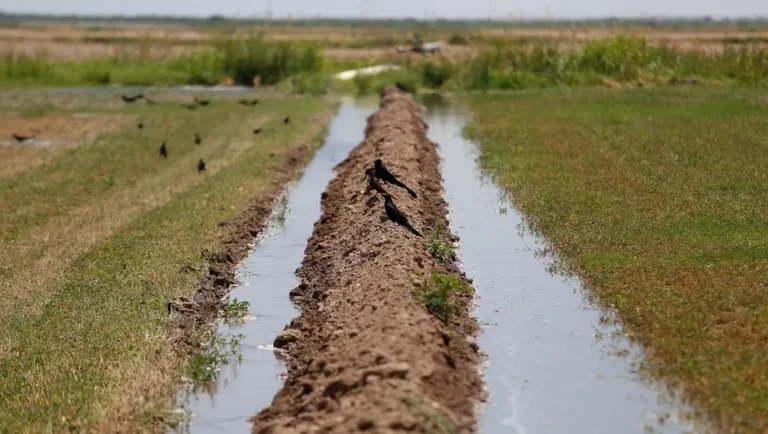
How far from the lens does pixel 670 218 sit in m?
13.6

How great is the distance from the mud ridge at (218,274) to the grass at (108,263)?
135mm

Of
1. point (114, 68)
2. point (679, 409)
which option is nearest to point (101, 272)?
point (679, 409)

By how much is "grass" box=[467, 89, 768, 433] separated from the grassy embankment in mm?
10196

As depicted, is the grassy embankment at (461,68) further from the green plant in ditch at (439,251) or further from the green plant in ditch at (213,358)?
the green plant in ditch at (213,358)

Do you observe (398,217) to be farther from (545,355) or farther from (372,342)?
(372,342)

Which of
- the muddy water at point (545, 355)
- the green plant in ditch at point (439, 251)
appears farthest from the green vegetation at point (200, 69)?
the green plant in ditch at point (439, 251)

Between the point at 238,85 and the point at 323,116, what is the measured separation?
14444 mm

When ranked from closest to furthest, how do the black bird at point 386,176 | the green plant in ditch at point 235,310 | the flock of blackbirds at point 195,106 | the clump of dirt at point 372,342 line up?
the clump of dirt at point 372,342 < the green plant in ditch at point 235,310 < the black bird at point 386,176 < the flock of blackbirds at point 195,106

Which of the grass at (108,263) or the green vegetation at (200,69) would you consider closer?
the grass at (108,263)

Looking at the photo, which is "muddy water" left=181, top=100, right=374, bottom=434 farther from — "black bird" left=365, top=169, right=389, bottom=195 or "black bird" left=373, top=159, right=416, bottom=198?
"black bird" left=373, top=159, right=416, bottom=198

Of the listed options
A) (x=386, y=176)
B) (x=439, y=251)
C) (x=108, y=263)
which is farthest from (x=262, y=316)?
(x=386, y=176)

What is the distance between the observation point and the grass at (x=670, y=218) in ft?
27.0

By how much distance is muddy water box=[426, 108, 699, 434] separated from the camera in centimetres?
755

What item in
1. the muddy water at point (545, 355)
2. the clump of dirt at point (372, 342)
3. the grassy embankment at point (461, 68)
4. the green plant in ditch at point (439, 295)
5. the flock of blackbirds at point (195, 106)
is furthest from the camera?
the grassy embankment at point (461, 68)
